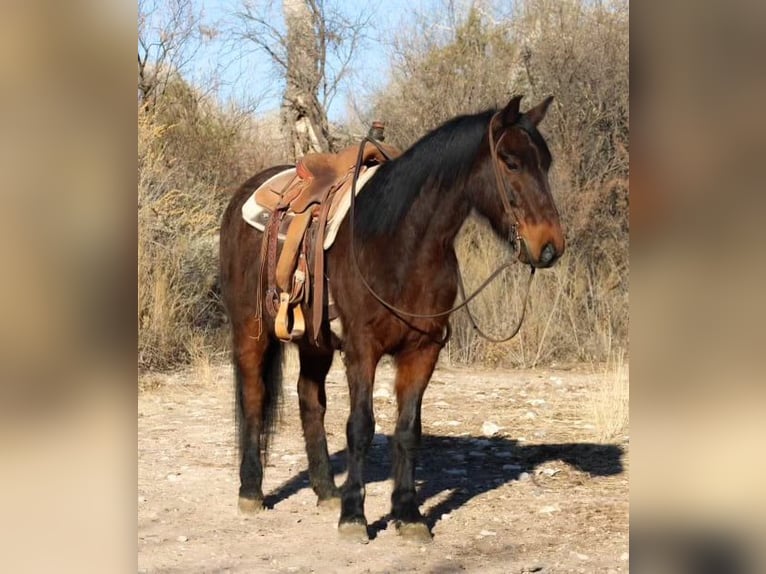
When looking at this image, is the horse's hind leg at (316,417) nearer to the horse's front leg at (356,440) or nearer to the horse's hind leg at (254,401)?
the horse's hind leg at (254,401)

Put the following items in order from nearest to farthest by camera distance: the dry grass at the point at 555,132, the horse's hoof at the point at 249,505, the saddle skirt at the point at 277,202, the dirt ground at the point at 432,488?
the dirt ground at the point at 432,488 → the saddle skirt at the point at 277,202 → the horse's hoof at the point at 249,505 → the dry grass at the point at 555,132

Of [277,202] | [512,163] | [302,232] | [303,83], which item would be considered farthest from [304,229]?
[303,83]

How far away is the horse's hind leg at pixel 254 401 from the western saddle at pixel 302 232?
405 millimetres

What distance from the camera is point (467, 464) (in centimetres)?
620

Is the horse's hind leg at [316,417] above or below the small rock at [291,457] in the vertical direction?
above

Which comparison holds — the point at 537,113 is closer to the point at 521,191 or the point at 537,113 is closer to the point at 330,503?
the point at 521,191

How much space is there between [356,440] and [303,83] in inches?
370

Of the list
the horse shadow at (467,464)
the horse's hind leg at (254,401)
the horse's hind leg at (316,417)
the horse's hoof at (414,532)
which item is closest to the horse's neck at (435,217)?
the horse's hind leg at (316,417)

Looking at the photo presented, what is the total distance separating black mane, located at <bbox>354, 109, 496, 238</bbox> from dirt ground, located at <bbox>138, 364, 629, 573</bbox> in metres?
1.60

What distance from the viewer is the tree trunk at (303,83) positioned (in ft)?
41.8

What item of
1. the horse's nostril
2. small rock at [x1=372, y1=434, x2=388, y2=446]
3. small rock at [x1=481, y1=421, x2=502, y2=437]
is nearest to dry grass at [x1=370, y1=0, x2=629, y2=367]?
small rock at [x1=481, y1=421, x2=502, y2=437]

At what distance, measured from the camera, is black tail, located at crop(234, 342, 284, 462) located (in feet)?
17.4
